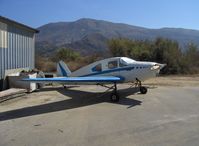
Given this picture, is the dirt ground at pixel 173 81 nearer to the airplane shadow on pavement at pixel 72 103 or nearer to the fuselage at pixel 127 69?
the airplane shadow on pavement at pixel 72 103

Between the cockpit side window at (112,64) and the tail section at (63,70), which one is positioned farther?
the tail section at (63,70)

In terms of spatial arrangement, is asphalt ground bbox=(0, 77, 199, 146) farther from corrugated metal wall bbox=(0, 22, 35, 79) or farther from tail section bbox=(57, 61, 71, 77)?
tail section bbox=(57, 61, 71, 77)

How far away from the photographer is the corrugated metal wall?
1562 cm

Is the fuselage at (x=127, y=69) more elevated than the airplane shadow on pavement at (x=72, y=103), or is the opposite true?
the fuselage at (x=127, y=69)

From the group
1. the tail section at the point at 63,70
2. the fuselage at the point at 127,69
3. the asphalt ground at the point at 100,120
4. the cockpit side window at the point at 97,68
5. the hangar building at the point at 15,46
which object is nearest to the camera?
the asphalt ground at the point at 100,120

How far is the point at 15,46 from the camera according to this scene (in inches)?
682

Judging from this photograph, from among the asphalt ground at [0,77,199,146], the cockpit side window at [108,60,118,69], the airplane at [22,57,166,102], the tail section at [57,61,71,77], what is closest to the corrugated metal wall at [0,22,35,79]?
the tail section at [57,61,71,77]

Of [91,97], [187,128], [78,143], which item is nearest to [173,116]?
[187,128]

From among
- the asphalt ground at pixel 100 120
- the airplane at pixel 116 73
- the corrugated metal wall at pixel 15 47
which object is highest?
the corrugated metal wall at pixel 15 47

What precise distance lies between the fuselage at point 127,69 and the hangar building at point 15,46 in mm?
4653

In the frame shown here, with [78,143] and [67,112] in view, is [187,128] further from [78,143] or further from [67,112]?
[67,112]

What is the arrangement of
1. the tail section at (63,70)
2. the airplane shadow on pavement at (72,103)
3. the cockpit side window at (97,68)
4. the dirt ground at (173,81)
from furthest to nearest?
the dirt ground at (173,81), the tail section at (63,70), the cockpit side window at (97,68), the airplane shadow on pavement at (72,103)

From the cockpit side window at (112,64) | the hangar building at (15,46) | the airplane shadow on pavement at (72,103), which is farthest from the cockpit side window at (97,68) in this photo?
the hangar building at (15,46)

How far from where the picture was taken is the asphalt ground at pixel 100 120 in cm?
731
